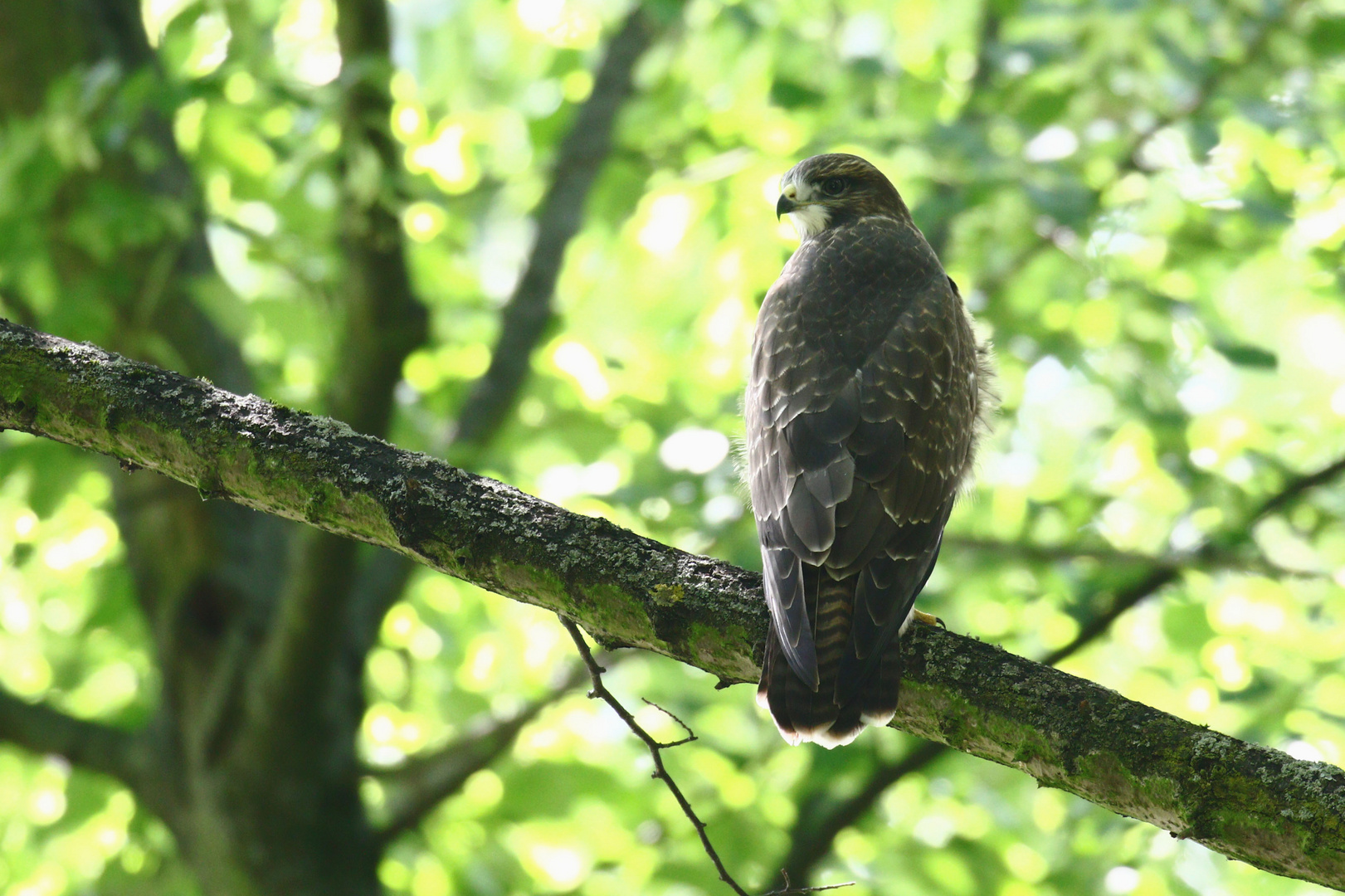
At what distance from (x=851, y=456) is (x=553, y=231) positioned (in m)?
3.67

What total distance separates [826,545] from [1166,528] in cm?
316

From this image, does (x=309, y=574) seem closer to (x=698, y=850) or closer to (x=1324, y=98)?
(x=698, y=850)

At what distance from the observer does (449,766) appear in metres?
5.61

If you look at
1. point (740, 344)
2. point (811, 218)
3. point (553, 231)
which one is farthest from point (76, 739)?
point (811, 218)

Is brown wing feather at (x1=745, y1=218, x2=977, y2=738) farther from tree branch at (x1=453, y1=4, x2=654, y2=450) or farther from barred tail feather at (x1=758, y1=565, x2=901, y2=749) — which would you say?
tree branch at (x1=453, y1=4, x2=654, y2=450)

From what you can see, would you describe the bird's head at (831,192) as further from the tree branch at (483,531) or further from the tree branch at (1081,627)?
the tree branch at (483,531)

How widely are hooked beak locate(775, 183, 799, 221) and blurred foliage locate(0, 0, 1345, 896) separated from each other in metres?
0.32

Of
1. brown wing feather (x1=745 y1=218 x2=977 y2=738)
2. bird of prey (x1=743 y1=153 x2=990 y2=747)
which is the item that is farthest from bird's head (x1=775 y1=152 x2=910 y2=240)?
brown wing feather (x1=745 y1=218 x2=977 y2=738)

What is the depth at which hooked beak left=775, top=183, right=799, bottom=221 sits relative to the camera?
5.00 m

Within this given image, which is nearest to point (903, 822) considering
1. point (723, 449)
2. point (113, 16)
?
point (723, 449)

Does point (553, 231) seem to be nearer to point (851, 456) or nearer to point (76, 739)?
point (76, 739)

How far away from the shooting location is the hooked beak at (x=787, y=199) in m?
5.00

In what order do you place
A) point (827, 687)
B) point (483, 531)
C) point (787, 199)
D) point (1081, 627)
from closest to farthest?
point (483, 531) < point (827, 687) < point (1081, 627) < point (787, 199)

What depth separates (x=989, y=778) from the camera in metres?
5.79
